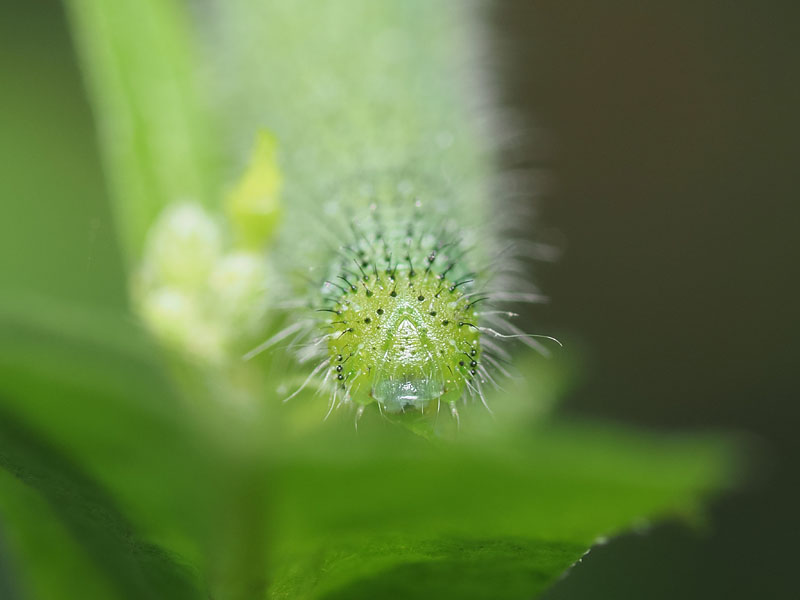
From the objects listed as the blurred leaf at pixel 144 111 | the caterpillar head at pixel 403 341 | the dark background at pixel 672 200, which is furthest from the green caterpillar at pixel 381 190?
the dark background at pixel 672 200

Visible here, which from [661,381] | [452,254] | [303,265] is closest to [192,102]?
[303,265]

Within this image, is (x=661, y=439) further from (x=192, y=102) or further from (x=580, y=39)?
(x=580, y=39)

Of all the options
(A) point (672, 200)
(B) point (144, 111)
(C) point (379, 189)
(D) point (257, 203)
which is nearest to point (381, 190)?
(C) point (379, 189)

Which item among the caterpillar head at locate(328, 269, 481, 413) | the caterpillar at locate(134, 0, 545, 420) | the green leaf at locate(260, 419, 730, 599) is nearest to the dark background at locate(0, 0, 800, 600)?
the caterpillar at locate(134, 0, 545, 420)

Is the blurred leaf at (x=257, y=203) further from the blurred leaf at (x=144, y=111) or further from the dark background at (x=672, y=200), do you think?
the dark background at (x=672, y=200)

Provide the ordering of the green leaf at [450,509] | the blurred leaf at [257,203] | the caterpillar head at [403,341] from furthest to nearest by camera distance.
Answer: the blurred leaf at [257,203] < the caterpillar head at [403,341] < the green leaf at [450,509]

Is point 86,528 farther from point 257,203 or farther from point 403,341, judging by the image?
point 257,203

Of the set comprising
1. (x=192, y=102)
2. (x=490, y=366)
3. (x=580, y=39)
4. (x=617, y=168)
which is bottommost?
(x=490, y=366)
